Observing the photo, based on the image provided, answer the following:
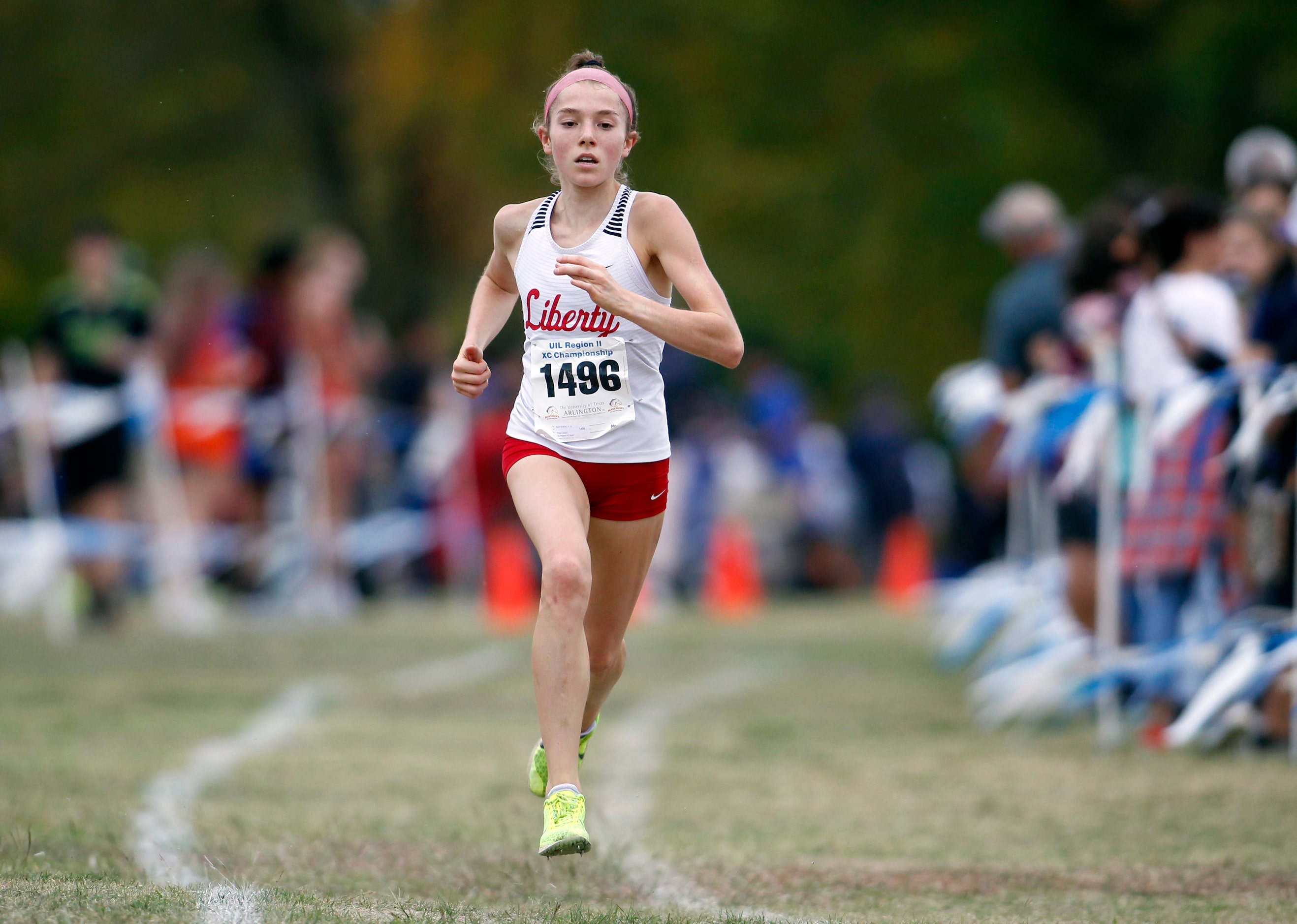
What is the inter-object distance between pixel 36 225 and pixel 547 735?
916 inches

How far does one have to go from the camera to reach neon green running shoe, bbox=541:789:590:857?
4742 millimetres

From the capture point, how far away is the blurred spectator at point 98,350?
42.3 ft

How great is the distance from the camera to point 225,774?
7.20 m

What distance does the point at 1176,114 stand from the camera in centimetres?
1992

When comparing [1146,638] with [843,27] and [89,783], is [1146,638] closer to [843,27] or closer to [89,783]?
[89,783]

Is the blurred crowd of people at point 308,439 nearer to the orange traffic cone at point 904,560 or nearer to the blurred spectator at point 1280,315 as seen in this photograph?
the orange traffic cone at point 904,560

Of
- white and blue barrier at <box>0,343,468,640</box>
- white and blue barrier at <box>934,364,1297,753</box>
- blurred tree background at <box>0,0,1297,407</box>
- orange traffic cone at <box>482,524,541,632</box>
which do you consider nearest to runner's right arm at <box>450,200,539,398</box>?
white and blue barrier at <box>934,364,1297,753</box>

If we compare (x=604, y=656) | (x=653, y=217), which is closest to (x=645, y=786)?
(x=604, y=656)

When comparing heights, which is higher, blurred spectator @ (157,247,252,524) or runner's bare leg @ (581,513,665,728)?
blurred spectator @ (157,247,252,524)

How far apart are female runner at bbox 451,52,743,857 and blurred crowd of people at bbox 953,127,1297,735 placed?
309cm

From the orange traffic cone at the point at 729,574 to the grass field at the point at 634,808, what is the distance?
6.15 meters

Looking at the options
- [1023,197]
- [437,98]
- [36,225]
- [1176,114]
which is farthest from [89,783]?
[36,225]

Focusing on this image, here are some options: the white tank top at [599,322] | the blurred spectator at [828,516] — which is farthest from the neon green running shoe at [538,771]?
the blurred spectator at [828,516]

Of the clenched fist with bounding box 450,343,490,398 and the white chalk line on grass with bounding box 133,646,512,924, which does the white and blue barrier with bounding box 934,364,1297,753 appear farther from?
the clenched fist with bounding box 450,343,490,398
